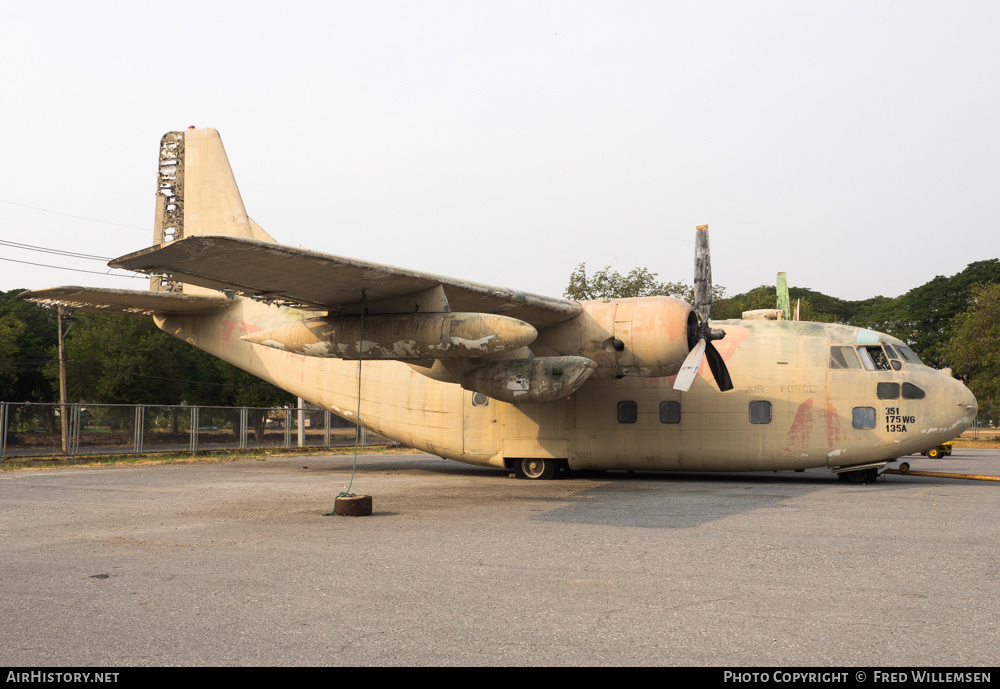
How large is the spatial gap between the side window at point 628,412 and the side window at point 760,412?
110 inches

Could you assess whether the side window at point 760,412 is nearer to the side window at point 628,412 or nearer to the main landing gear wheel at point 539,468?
the side window at point 628,412

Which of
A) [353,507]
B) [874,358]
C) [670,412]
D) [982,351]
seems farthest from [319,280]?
[982,351]

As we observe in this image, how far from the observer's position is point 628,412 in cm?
1861

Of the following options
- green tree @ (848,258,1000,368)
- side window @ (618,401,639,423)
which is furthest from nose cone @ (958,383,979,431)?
green tree @ (848,258,1000,368)

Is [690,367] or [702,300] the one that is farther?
[702,300]

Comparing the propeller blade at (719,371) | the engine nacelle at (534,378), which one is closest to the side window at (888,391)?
the propeller blade at (719,371)

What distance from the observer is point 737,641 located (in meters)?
5.20

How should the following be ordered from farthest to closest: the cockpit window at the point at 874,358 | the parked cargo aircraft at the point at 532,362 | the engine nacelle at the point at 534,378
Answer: the cockpit window at the point at 874,358
the engine nacelle at the point at 534,378
the parked cargo aircraft at the point at 532,362

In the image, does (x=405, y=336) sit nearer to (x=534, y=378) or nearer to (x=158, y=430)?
(x=534, y=378)

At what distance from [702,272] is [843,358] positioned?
429cm

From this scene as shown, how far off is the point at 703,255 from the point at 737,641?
39.9 ft

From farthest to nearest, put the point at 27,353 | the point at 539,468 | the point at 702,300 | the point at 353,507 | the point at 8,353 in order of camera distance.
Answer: the point at 27,353 → the point at 8,353 → the point at 539,468 → the point at 702,300 → the point at 353,507

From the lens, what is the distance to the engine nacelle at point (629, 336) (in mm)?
15445

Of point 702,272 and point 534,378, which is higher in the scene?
point 702,272
